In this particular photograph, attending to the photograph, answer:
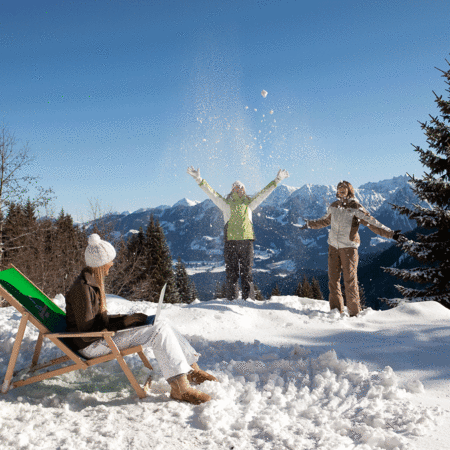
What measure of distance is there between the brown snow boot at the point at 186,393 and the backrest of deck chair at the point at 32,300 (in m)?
1.24

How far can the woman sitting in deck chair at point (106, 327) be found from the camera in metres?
2.84

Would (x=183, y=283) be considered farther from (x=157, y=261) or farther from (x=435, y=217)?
(x=435, y=217)

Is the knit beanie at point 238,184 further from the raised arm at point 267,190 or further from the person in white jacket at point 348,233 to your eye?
the person in white jacket at point 348,233

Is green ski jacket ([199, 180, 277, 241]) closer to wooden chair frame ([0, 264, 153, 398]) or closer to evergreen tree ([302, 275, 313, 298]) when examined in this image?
wooden chair frame ([0, 264, 153, 398])

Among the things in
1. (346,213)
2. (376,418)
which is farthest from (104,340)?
(346,213)

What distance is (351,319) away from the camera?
5926 millimetres

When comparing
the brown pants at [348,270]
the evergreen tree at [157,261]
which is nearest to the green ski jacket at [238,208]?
the brown pants at [348,270]

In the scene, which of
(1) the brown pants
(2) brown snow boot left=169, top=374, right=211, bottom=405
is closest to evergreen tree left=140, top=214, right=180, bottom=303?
(1) the brown pants

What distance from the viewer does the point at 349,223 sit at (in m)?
6.10

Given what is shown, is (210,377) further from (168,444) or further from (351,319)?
(351,319)

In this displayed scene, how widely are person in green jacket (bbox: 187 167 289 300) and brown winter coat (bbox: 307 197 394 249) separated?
4.10ft

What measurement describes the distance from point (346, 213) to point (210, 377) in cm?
406

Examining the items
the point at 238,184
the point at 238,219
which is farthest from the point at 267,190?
the point at 238,219

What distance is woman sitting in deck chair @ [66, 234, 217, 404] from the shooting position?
2.84m
